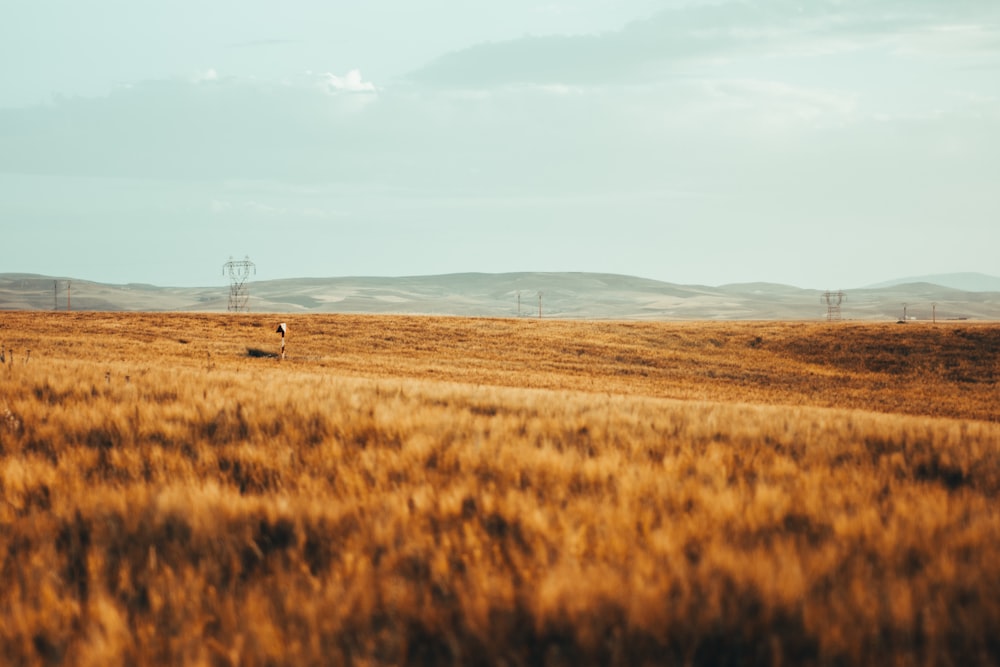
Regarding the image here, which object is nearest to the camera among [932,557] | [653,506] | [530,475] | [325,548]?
[932,557]

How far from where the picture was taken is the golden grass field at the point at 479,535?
9.69 feet

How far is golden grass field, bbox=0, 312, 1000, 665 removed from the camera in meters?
2.95

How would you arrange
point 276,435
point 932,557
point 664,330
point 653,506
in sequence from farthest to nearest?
point 664,330 < point 276,435 < point 653,506 < point 932,557

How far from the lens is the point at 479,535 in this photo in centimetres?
404

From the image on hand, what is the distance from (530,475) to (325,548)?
1.81 meters

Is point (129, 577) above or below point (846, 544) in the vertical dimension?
below

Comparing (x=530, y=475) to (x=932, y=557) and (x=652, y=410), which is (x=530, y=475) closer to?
(x=932, y=557)

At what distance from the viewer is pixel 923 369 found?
123 feet

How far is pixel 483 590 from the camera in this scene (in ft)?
10.8

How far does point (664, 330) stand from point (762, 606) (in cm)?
5365

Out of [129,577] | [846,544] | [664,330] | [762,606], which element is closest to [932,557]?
[846,544]

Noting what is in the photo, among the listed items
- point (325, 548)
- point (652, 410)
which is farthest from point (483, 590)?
point (652, 410)

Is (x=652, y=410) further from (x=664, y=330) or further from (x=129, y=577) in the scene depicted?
(x=664, y=330)

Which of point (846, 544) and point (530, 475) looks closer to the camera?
point (846, 544)
